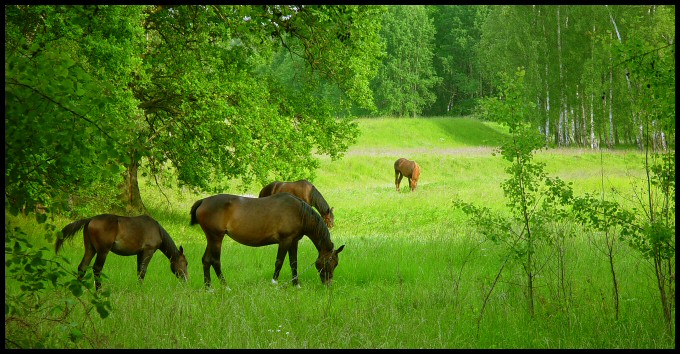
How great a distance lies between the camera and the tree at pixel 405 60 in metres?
65.9

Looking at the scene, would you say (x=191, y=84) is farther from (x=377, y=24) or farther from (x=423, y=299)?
(x=423, y=299)

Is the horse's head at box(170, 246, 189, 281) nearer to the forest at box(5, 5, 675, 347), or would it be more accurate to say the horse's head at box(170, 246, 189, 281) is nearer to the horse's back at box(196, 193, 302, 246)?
the horse's back at box(196, 193, 302, 246)

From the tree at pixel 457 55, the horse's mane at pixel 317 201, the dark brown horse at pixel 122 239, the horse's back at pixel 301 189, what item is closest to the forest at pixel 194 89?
the horse's back at pixel 301 189

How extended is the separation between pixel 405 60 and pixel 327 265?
58.3m

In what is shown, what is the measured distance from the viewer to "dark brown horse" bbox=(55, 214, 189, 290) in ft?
33.1

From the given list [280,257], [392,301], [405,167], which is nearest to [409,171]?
[405,167]

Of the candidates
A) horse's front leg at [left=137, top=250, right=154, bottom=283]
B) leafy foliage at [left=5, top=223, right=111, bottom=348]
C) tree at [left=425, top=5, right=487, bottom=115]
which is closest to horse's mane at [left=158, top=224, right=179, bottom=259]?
horse's front leg at [left=137, top=250, right=154, bottom=283]

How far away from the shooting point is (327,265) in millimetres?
10258

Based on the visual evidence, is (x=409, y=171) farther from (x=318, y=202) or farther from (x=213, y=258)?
(x=213, y=258)

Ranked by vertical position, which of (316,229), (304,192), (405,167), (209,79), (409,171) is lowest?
(316,229)

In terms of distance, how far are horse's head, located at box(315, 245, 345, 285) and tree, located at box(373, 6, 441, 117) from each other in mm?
54626

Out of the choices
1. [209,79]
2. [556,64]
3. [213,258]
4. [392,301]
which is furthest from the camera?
[556,64]

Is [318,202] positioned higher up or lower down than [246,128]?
lower down

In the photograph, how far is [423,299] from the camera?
334 inches
